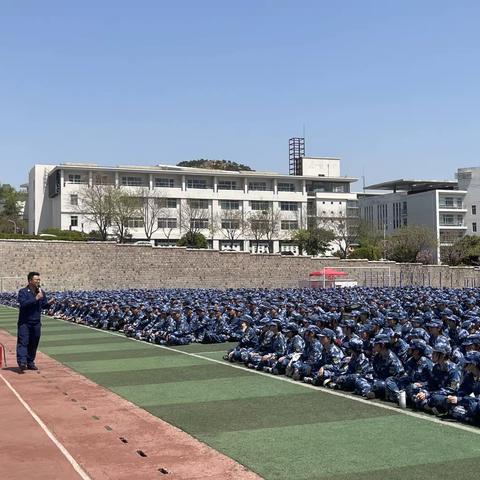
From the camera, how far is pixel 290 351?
14242mm

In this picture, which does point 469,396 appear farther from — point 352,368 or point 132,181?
point 132,181

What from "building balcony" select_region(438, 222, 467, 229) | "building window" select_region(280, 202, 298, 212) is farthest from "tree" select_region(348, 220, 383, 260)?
"building balcony" select_region(438, 222, 467, 229)

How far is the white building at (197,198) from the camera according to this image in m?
80.0

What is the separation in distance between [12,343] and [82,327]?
5.85m

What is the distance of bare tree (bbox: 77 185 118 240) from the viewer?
225 ft

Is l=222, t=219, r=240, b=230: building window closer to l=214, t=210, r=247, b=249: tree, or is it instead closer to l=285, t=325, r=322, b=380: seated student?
l=214, t=210, r=247, b=249: tree

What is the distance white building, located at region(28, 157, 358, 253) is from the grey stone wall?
2674 cm

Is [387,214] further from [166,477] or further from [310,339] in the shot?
[166,477]

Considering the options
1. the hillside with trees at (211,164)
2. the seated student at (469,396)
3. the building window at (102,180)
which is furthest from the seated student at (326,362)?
the hillside with trees at (211,164)

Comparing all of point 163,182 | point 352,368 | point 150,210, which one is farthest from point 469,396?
point 163,182

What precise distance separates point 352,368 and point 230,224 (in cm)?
7286

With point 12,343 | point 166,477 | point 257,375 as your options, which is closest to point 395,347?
point 257,375

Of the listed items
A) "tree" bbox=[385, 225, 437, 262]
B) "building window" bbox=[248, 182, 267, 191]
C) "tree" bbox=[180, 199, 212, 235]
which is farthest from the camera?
"building window" bbox=[248, 182, 267, 191]

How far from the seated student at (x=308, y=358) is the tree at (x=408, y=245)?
59.5m
